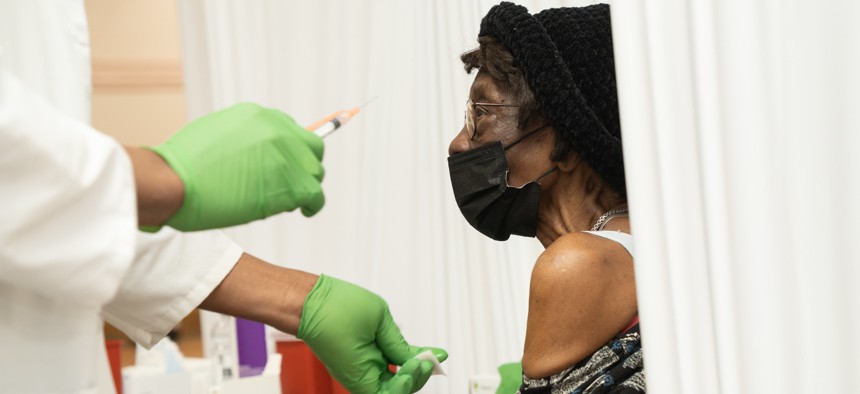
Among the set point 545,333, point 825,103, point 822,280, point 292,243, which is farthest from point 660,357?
point 292,243

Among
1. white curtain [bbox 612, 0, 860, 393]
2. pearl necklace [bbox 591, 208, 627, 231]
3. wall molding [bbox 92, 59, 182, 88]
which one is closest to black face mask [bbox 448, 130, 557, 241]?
pearl necklace [bbox 591, 208, 627, 231]

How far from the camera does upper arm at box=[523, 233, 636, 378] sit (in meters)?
1.42

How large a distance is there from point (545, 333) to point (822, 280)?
0.62m

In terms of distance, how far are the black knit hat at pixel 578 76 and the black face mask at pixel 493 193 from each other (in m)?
0.12

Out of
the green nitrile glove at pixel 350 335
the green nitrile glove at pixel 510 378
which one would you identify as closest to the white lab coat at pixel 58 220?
the green nitrile glove at pixel 350 335

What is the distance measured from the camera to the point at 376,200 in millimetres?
2826

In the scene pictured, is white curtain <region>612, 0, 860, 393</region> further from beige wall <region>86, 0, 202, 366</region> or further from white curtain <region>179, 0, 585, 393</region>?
beige wall <region>86, 0, 202, 366</region>

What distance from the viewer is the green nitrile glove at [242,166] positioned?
1.06 meters

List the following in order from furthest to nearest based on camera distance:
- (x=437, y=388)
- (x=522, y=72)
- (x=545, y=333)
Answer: (x=437, y=388) → (x=522, y=72) → (x=545, y=333)

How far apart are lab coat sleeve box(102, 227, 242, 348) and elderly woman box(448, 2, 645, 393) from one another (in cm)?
49

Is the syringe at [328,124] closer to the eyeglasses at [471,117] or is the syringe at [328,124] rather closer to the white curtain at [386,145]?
the eyeglasses at [471,117]

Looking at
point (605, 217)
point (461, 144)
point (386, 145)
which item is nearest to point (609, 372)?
point (605, 217)

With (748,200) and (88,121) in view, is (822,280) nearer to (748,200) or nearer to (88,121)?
(748,200)

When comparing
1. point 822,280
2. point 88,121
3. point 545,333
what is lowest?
point 545,333
